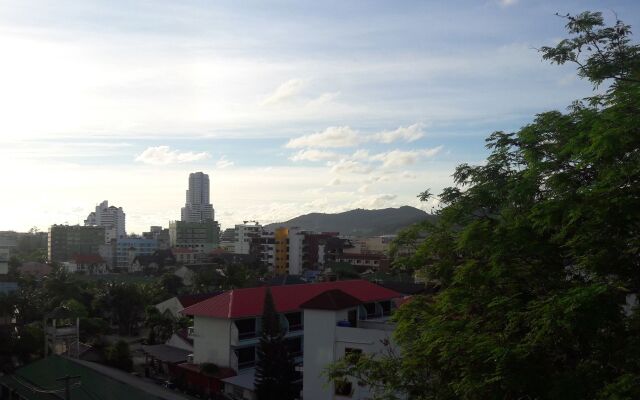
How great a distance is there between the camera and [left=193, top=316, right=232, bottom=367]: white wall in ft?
98.5

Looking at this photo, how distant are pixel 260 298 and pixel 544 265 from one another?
968 inches

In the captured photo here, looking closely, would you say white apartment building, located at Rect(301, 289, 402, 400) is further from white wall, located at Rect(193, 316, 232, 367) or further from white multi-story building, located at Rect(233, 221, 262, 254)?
white multi-story building, located at Rect(233, 221, 262, 254)

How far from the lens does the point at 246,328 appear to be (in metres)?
30.7

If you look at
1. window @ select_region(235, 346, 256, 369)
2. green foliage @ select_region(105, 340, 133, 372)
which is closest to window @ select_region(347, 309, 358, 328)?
window @ select_region(235, 346, 256, 369)

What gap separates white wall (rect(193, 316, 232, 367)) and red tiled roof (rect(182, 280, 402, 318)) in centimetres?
51

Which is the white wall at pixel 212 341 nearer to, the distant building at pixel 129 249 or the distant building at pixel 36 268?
the distant building at pixel 36 268

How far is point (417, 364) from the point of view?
9555 millimetres

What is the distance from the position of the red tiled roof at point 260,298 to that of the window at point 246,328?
0.53 m

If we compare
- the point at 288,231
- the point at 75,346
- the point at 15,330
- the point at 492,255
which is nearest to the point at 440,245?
the point at 492,255

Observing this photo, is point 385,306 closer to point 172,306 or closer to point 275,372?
point 275,372

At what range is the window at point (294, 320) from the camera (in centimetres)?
3281

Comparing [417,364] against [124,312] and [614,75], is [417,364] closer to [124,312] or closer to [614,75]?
[614,75]

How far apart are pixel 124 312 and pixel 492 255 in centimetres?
4389

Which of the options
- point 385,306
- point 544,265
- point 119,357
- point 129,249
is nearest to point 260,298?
point 385,306
